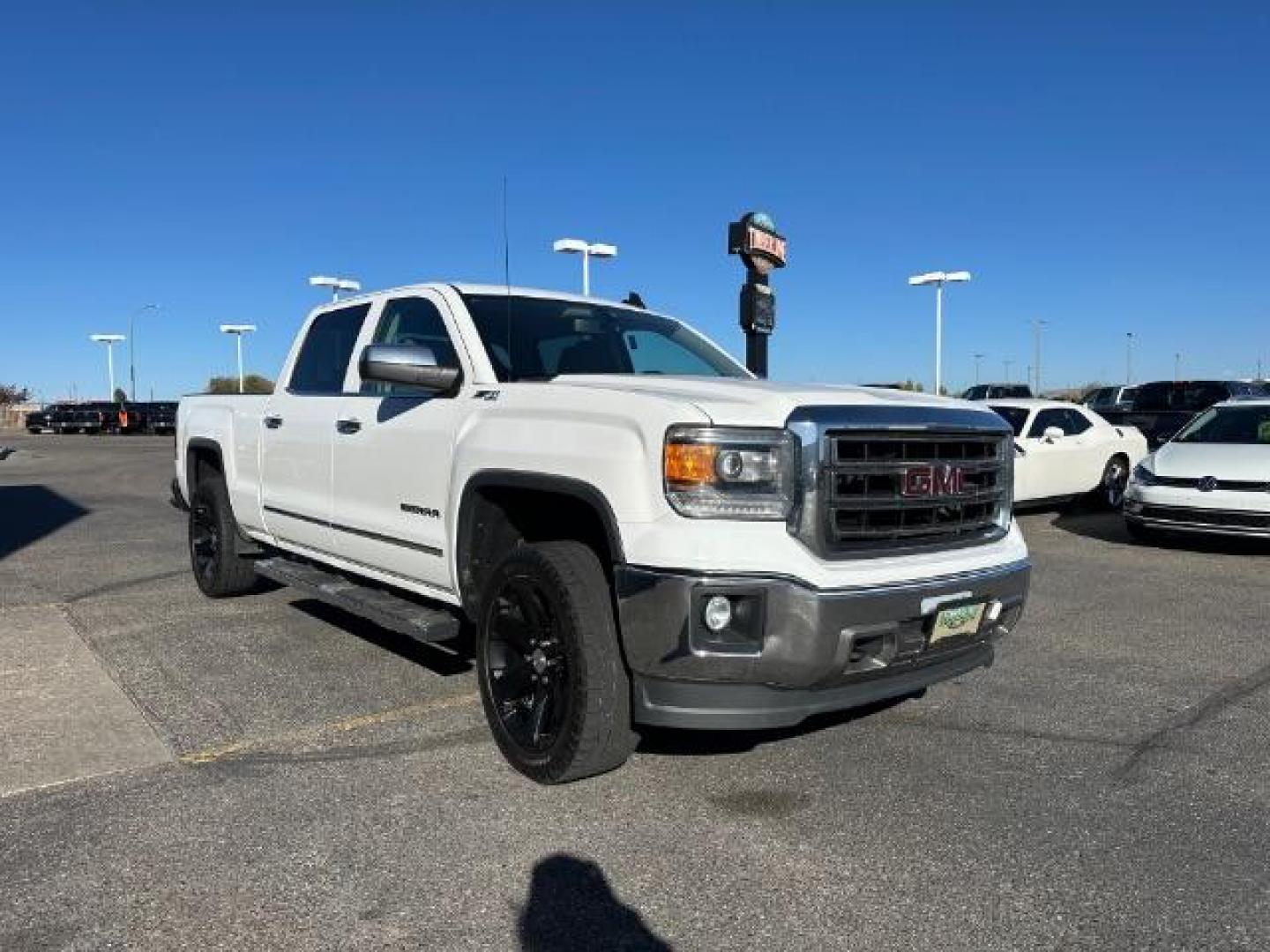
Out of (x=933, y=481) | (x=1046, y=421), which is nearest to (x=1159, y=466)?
(x=1046, y=421)

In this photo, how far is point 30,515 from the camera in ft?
43.4

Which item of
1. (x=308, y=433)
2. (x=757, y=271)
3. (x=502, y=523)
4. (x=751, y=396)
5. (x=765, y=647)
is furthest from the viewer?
(x=757, y=271)

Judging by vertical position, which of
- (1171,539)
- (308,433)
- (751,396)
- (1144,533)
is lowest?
(1171,539)

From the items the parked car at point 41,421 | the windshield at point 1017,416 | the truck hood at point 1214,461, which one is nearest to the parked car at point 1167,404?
the windshield at point 1017,416

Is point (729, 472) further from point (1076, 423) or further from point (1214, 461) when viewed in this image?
point (1076, 423)

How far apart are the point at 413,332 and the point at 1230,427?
9.01 meters

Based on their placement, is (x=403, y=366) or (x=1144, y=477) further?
(x=1144, y=477)

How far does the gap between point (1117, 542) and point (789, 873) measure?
881 cm

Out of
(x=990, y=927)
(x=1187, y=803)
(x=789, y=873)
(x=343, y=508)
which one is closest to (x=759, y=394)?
(x=789, y=873)

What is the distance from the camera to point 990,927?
2982 mm

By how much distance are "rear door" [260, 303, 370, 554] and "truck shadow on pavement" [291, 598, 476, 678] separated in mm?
690

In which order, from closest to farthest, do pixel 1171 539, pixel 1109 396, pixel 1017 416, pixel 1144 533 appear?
pixel 1144 533
pixel 1171 539
pixel 1017 416
pixel 1109 396

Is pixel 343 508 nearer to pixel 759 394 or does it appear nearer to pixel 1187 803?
pixel 759 394

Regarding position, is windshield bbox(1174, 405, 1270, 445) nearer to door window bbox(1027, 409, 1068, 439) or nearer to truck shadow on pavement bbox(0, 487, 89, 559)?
door window bbox(1027, 409, 1068, 439)
